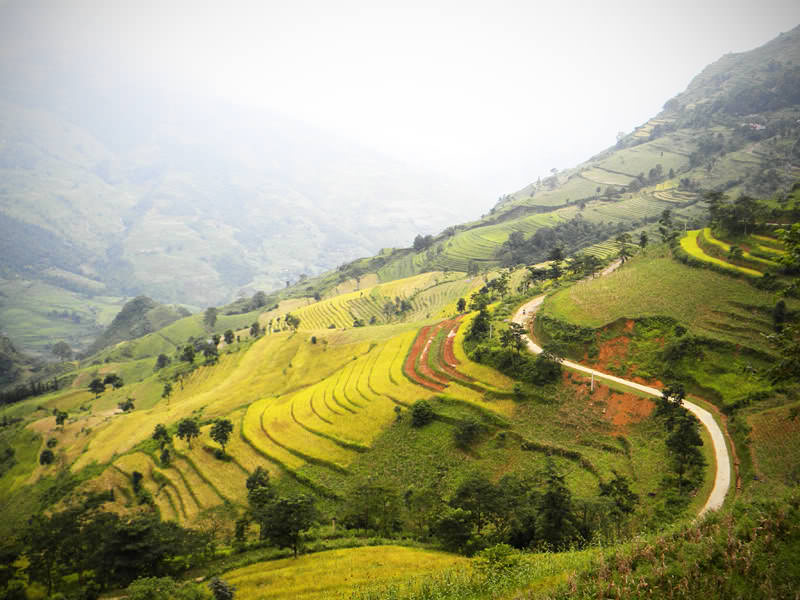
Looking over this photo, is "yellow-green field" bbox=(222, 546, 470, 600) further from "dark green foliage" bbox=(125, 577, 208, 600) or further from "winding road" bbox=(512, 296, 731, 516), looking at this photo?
"winding road" bbox=(512, 296, 731, 516)

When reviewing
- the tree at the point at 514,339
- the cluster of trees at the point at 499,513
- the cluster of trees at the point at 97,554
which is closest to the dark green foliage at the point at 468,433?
the cluster of trees at the point at 499,513

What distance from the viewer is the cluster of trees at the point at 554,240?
118562 millimetres

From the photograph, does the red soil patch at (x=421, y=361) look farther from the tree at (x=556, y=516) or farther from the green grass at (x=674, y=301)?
the tree at (x=556, y=516)

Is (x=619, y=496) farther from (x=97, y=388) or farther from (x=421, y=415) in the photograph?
(x=97, y=388)

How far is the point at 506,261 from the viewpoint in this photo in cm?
12556

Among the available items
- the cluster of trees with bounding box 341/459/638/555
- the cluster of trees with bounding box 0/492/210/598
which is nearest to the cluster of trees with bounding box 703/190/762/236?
the cluster of trees with bounding box 341/459/638/555

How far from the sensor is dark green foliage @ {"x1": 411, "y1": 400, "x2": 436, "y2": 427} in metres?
40.2

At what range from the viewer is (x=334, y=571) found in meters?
22.3

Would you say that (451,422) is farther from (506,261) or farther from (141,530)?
(506,261)

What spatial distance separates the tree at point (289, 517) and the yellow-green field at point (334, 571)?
6.12 ft

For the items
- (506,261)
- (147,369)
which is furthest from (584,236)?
(147,369)

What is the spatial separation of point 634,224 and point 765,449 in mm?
112808

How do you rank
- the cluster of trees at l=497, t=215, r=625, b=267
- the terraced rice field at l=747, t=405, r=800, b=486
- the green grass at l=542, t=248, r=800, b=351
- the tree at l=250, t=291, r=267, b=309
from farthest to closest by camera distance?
the tree at l=250, t=291, r=267, b=309 < the cluster of trees at l=497, t=215, r=625, b=267 < the green grass at l=542, t=248, r=800, b=351 < the terraced rice field at l=747, t=405, r=800, b=486

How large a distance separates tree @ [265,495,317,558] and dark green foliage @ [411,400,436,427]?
17763mm
